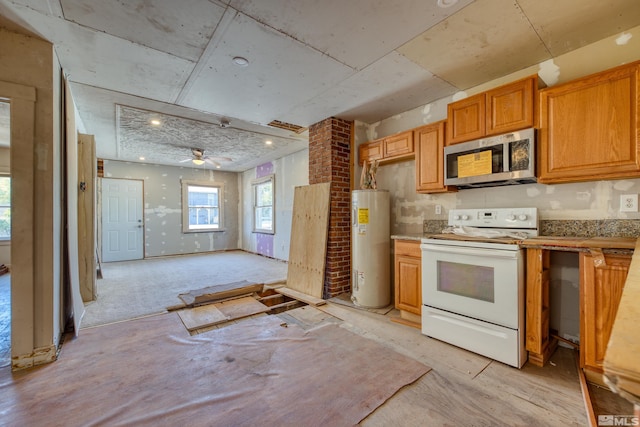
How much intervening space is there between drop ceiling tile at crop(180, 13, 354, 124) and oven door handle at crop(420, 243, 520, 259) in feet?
6.09

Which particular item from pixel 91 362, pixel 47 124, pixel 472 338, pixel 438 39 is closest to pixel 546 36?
pixel 438 39

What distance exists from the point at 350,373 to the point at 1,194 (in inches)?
296

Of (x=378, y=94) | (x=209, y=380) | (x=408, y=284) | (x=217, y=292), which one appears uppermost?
(x=378, y=94)

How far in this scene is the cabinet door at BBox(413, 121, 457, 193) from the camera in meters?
2.93

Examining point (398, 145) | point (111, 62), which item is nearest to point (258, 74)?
point (111, 62)

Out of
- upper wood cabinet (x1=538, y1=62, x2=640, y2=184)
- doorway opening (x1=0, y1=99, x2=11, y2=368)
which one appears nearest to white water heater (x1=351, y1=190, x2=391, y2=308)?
upper wood cabinet (x1=538, y1=62, x2=640, y2=184)

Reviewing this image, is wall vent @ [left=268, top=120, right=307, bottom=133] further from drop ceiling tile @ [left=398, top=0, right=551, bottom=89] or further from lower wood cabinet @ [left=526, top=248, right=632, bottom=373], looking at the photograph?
lower wood cabinet @ [left=526, top=248, right=632, bottom=373]

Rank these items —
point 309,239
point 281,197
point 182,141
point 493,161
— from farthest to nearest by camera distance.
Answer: point 281,197
point 182,141
point 309,239
point 493,161

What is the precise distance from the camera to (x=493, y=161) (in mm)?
2488

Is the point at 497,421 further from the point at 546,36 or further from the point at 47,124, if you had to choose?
the point at 47,124

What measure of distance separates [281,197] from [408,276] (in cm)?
433

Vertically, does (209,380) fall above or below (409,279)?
below

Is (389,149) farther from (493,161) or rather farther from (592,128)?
(592,128)

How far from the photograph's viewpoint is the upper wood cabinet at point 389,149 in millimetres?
3265
